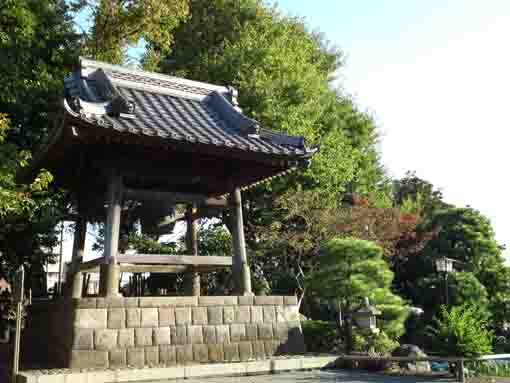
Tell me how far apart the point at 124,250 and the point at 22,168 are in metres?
7.05

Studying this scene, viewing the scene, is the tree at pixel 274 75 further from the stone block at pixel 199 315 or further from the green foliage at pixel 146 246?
the stone block at pixel 199 315

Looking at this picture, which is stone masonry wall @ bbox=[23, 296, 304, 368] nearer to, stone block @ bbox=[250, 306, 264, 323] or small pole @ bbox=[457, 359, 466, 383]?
stone block @ bbox=[250, 306, 264, 323]

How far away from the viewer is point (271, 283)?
19.2 metres

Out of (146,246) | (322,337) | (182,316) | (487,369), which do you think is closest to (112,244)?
(182,316)

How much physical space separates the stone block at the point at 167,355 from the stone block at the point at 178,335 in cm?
13

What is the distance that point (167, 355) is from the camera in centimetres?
862

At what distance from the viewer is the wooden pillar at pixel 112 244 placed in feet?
28.0

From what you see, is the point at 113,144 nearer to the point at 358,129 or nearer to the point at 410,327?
the point at 410,327

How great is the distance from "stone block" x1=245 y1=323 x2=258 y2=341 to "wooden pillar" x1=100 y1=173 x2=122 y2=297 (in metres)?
2.50

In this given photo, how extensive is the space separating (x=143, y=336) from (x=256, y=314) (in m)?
2.23

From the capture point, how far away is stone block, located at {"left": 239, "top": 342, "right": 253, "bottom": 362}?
9240 millimetres

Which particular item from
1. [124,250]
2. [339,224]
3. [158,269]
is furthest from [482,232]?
[158,269]

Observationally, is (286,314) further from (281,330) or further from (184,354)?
(184,354)

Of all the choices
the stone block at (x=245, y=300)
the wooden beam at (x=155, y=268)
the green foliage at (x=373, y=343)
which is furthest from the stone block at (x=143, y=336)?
the green foliage at (x=373, y=343)
